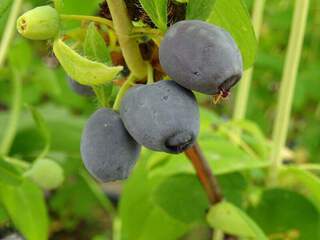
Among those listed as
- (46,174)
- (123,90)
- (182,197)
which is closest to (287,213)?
(182,197)

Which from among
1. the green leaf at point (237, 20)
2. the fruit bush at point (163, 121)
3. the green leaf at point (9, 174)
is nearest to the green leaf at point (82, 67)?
the fruit bush at point (163, 121)

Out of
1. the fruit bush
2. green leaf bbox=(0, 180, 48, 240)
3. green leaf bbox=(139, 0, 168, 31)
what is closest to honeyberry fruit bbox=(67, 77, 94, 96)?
the fruit bush

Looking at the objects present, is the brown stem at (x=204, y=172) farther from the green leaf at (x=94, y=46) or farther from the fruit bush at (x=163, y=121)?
the green leaf at (x=94, y=46)

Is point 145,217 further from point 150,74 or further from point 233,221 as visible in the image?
point 150,74

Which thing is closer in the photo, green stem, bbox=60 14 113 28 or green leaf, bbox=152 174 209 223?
green stem, bbox=60 14 113 28

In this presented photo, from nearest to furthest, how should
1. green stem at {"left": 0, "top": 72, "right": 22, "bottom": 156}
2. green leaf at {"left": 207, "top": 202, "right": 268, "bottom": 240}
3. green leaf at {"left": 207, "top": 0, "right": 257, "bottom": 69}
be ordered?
green leaf at {"left": 207, "top": 0, "right": 257, "bottom": 69}, green leaf at {"left": 207, "top": 202, "right": 268, "bottom": 240}, green stem at {"left": 0, "top": 72, "right": 22, "bottom": 156}

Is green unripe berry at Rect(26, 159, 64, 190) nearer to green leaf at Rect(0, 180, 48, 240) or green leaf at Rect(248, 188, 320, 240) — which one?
green leaf at Rect(0, 180, 48, 240)
